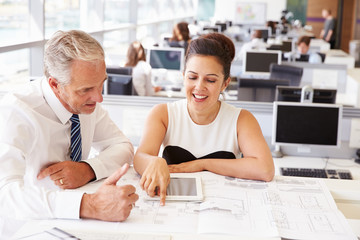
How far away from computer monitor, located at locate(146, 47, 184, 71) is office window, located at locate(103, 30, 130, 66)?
0.81 m

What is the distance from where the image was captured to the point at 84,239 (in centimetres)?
133

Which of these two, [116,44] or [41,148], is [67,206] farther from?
[116,44]

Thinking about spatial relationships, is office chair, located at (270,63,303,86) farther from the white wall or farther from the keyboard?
the white wall

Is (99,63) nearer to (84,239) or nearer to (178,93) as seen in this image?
(84,239)

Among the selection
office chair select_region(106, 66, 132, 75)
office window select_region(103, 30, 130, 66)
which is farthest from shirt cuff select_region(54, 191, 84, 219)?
office window select_region(103, 30, 130, 66)

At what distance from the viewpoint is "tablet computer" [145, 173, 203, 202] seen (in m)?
1.63

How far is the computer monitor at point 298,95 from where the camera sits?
3.26 meters

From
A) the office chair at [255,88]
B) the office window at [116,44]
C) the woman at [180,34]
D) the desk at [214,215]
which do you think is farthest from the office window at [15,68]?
the desk at [214,215]

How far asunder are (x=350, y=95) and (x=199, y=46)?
3.97m

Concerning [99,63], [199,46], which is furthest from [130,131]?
[99,63]

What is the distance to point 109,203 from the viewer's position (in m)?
1.46

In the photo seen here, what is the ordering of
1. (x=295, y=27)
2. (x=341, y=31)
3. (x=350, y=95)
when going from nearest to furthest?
(x=350, y=95) < (x=295, y=27) < (x=341, y=31)

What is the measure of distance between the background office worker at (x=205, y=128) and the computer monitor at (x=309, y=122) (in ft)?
2.98

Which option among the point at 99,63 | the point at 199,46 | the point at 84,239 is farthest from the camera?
the point at 199,46
